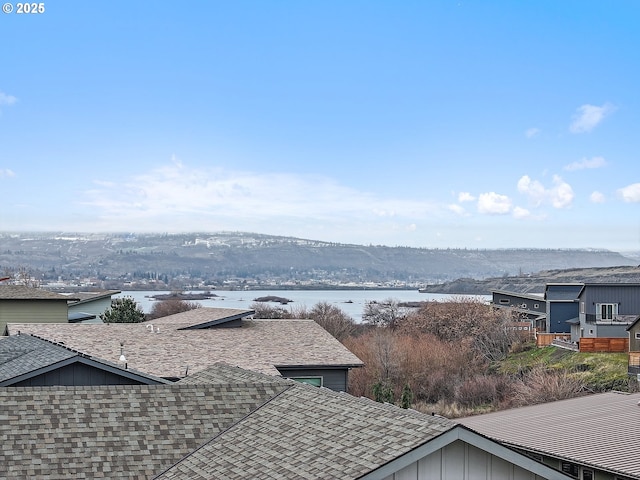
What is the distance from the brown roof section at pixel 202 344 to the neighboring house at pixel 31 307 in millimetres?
6906

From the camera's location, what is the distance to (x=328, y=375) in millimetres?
30969

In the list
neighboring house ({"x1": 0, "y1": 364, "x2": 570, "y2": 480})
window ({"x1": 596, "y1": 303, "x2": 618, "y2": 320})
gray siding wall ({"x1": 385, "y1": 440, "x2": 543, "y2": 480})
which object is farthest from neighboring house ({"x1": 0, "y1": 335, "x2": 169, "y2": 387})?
window ({"x1": 596, "y1": 303, "x2": 618, "y2": 320})

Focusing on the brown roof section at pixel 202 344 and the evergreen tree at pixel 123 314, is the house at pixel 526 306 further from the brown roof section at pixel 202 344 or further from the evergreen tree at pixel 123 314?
the brown roof section at pixel 202 344

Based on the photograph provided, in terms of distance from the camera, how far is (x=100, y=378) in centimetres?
1933

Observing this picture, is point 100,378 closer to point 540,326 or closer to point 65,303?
point 65,303

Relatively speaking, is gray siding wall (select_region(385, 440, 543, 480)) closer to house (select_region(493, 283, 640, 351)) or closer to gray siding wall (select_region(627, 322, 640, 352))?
gray siding wall (select_region(627, 322, 640, 352))

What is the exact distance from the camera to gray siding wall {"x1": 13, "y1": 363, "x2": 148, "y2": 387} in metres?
19.1

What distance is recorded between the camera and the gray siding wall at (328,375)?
30516 millimetres

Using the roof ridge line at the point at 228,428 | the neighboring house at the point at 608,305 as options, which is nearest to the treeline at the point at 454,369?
the neighboring house at the point at 608,305

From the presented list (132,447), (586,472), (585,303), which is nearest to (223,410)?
(132,447)

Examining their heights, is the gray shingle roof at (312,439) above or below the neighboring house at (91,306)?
above

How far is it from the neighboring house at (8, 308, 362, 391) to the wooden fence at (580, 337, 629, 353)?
29.0 meters

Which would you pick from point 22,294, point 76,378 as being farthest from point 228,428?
point 22,294

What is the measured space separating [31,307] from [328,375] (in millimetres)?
19489
